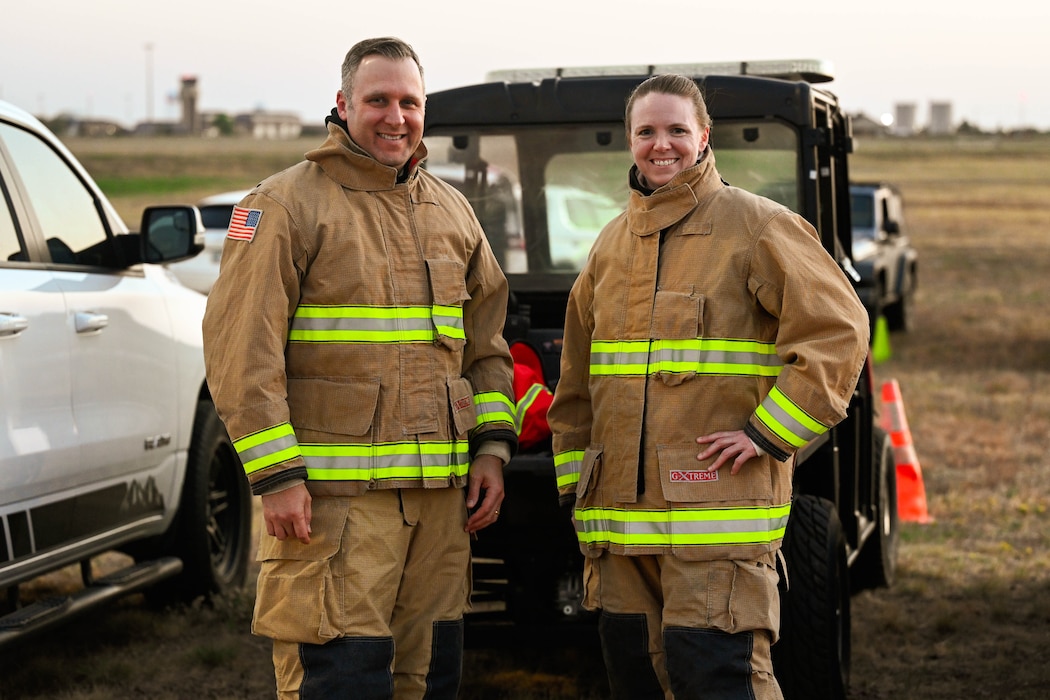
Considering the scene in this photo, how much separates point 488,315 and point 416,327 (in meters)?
0.31

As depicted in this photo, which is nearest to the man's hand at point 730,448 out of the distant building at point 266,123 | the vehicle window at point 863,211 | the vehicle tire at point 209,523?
the vehicle tire at point 209,523

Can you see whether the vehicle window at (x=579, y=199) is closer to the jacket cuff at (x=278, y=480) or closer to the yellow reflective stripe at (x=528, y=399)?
the yellow reflective stripe at (x=528, y=399)

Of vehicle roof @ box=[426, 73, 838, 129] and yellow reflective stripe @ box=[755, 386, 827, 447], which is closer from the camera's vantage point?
yellow reflective stripe @ box=[755, 386, 827, 447]

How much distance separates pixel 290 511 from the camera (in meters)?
3.19

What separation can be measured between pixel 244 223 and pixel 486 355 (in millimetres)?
714

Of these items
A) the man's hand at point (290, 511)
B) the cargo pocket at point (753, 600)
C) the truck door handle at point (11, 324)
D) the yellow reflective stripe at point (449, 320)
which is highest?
the yellow reflective stripe at point (449, 320)

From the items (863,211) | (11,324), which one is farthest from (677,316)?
(863,211)

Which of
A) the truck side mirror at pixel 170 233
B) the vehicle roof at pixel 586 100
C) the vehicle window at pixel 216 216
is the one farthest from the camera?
the vehicle window at pixel 216 216

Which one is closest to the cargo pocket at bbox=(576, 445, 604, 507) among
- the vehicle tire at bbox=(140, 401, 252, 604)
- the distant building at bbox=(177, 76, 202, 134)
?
the vehicle tire at bbox=(140, 401, 252, 604)

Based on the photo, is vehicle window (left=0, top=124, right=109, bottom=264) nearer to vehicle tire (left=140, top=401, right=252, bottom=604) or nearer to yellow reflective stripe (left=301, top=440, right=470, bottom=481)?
vehicle tire (left=140, top=401, right=252, bottom=604)

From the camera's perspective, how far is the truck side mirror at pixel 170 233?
17.4ft

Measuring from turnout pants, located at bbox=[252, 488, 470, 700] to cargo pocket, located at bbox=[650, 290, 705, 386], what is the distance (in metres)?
0.61

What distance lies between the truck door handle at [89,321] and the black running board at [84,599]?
93 centimetres

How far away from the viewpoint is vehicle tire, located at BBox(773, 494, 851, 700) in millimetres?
4277
